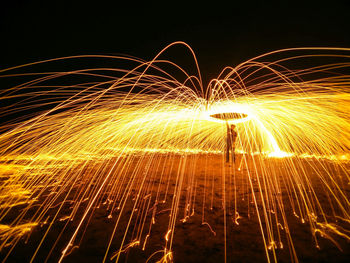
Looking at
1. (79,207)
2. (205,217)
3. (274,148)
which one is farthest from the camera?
(274,148)

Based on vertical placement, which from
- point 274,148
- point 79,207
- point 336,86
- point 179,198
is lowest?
point 79,207

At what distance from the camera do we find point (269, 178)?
6879mm

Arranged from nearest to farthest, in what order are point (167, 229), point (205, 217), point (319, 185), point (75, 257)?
point (75, 257)
point (167, 229)
point (205, 217)
point (319, 185)

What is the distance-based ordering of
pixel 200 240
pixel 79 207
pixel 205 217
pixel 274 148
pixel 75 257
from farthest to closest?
pixel 274 148, pixel 79 207, pixel 205 217, pixel 200 240, pixel 75 257

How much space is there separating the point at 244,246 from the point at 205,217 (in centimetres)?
106

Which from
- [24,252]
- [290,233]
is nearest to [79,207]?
[24,252]

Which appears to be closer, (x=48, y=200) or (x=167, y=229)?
(x=167, y=229)

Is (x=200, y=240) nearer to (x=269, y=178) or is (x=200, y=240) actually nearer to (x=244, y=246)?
(x=244, y=246)

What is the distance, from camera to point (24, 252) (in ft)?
9.88

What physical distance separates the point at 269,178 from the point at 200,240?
459 centimetres

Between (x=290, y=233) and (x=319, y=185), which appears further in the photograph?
(x=319, y=185)

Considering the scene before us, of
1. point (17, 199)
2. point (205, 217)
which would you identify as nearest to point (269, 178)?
point (205, 217)

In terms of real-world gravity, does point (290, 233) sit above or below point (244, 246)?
above

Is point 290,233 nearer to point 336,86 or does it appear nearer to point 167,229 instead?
point 167,229
